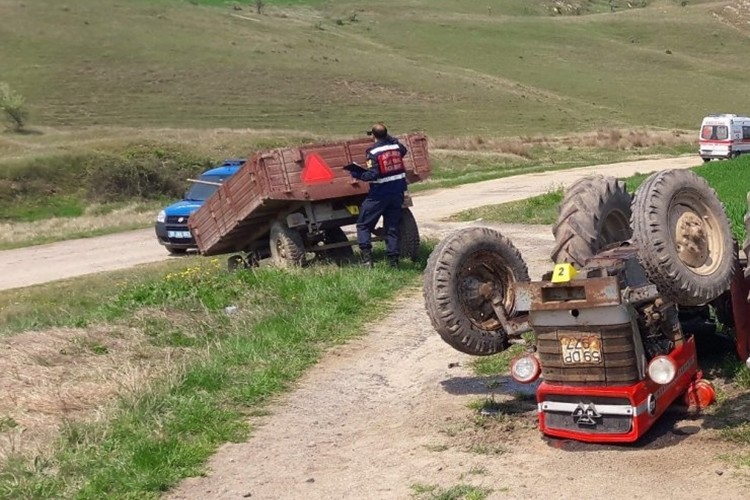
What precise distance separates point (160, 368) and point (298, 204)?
5.78 m

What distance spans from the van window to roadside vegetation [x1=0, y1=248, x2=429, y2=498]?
29.4 metres

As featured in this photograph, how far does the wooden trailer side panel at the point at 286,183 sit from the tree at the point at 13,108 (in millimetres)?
42799

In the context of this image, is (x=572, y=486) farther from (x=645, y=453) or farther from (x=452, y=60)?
(x=452, y=60)

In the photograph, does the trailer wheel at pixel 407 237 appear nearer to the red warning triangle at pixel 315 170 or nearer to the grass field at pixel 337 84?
the red warning triangle at pixel 315 170

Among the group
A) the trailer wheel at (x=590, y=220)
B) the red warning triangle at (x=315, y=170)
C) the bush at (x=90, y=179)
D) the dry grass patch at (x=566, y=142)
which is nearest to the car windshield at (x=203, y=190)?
the red warning triangle at (x=315, y=170)

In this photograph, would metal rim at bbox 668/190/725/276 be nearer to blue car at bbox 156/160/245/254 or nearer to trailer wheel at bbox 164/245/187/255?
blue car at bbox 156/160/245/254

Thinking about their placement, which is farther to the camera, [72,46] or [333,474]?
[72,46]

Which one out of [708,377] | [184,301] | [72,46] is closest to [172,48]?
[72,46]


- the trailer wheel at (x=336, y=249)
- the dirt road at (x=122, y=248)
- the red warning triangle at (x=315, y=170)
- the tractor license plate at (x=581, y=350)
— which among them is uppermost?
the red warning triangle at (x=315, y=170)

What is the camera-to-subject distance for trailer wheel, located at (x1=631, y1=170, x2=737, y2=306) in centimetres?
570

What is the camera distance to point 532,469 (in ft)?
17.9

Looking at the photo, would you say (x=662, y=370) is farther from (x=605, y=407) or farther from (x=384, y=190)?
(x=384, y=190)

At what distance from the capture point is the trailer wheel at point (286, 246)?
13602mm

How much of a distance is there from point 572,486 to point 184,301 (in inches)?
258
